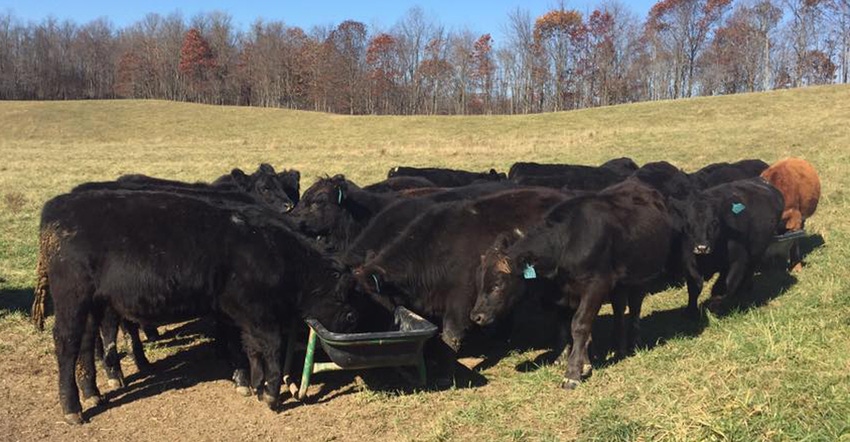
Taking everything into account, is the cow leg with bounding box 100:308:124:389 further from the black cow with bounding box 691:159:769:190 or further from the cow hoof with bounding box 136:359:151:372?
the black cow with bounding box 691:159:769:190

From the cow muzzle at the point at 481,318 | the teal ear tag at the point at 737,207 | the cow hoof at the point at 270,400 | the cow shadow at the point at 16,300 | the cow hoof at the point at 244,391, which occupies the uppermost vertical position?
the teal ear tag at the point at 737,207

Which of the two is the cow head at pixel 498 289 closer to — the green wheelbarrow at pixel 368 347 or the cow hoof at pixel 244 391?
the green wheelbarrow at pixel 368 347

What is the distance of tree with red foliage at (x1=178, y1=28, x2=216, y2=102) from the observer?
260 ft

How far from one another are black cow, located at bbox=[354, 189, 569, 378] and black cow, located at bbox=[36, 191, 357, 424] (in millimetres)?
562

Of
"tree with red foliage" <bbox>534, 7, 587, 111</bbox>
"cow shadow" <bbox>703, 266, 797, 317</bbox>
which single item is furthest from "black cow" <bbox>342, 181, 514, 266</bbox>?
"tree with red foliage" <bbox>534, 7, 587, 111</bbox>

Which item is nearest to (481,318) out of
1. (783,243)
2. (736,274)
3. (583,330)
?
(583,330)

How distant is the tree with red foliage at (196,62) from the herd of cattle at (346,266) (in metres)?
77.3

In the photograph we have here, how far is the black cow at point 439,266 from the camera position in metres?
6.36

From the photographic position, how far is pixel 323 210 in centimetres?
831

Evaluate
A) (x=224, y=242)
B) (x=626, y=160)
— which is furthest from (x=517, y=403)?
(x=626, y=160)

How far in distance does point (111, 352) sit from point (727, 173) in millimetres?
10431

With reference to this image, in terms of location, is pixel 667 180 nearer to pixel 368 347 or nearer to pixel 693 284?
pixel 693 284

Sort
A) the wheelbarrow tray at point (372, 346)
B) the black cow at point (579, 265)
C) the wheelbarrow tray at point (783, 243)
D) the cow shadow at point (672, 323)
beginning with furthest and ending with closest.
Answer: the wheelbarrow tray at point (783, 243) → the cow shadow at point (672, 323) → the black cow at point (579, 265) → the wheelbarrow tray at point (372, 346)

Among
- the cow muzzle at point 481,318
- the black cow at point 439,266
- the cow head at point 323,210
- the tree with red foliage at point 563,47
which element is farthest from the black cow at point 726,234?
the tree with red foliage at point 563,47
